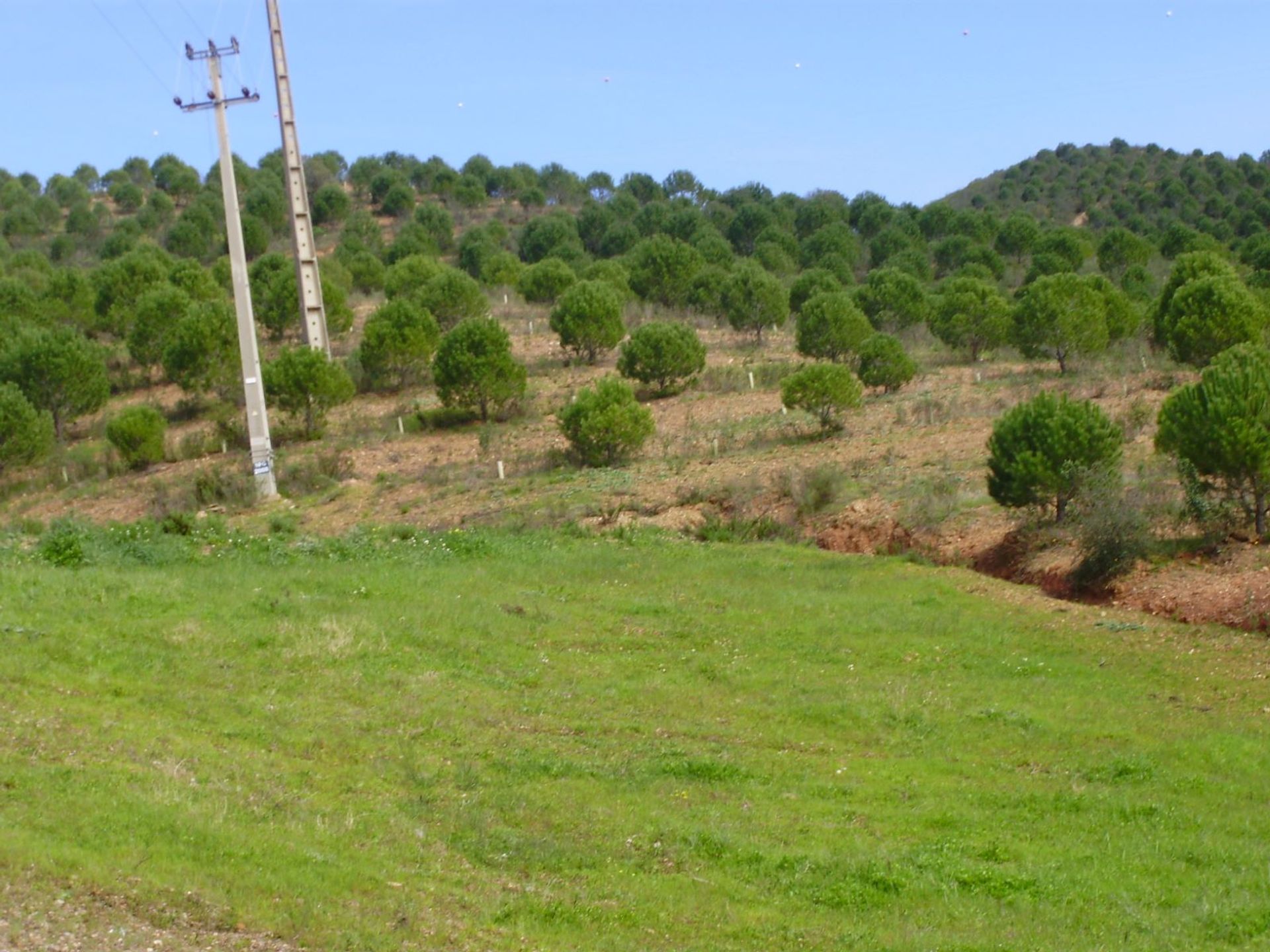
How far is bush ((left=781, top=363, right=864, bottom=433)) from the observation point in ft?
98.2

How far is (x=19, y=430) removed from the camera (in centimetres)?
3497

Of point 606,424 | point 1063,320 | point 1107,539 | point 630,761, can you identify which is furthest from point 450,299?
point 630,761

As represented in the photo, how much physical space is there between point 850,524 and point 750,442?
7.26 metres

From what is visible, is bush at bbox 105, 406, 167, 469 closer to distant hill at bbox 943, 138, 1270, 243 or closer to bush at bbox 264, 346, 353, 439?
bush at bbox 264, 346, 353, 439

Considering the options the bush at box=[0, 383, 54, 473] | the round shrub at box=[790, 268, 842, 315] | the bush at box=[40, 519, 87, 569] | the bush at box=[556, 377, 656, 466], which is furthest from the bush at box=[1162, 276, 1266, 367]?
the bush at box=[0, 383, 54, 473]

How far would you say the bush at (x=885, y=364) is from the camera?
35281mm

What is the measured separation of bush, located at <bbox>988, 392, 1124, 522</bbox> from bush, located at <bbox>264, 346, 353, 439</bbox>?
65.8 ft

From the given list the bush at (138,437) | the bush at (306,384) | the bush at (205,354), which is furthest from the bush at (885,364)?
the bush at (138,437)

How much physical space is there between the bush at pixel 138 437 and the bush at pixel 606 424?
496 inches

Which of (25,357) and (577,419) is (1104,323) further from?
(25,357)

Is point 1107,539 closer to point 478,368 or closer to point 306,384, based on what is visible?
point 478,368

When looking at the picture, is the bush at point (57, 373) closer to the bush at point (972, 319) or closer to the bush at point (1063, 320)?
the bush at point (972, 319)

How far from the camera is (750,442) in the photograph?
3031cm

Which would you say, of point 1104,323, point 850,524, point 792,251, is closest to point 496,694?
point 850,524
